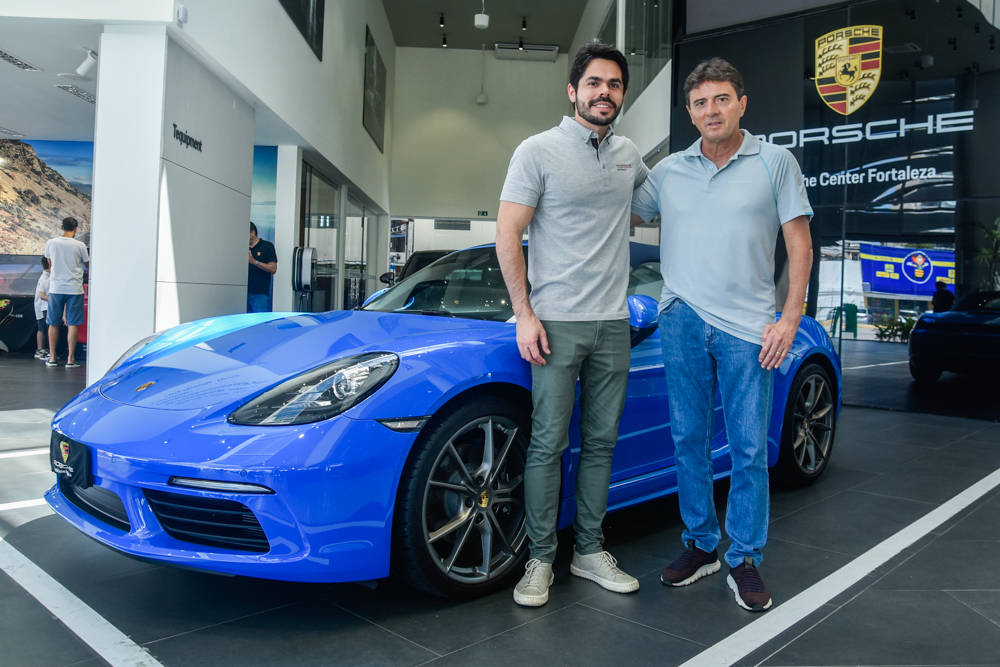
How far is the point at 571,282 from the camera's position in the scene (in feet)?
7.29

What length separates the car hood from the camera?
205cm

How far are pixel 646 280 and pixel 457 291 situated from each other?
766 millimetres

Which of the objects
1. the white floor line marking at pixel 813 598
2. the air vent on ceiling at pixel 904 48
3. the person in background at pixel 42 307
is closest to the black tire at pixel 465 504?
the white floor line marking at pixel 813 598

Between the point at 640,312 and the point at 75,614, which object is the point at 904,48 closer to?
the point at 640,312

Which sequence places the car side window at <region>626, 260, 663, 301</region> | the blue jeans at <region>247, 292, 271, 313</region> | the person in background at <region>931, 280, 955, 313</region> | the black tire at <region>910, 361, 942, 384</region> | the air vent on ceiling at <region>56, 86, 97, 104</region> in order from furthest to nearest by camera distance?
the air vent on ceiling at <region>56, 86, 97, 104</region>
the blue jeans at <region>247, 292, 271, 313</region>
the black tire at <region>910, 361, 942, 384</region>
the person in background at <region>931, 280, 955, 313</region>
the car side window at <region>626, 260, 663, 301</region>

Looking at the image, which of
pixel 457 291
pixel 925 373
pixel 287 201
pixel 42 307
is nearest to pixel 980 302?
pixel 925 373

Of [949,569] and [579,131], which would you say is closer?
[579,131]

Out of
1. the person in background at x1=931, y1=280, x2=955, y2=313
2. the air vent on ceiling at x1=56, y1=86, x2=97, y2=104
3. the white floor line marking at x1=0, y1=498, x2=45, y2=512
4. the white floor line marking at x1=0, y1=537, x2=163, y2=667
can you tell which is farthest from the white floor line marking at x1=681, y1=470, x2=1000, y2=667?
the air vent on ceiling at x1=56, y1=86, x2=97, y2=104

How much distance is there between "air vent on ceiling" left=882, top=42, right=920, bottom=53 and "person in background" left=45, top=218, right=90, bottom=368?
8.95 meters

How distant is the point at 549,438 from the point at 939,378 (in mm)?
6232

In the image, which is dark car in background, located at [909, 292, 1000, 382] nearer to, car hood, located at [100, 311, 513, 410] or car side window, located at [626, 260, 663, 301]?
car side window, located at [626, 260, 663, 301]

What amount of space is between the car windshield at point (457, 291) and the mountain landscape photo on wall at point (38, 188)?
978cm

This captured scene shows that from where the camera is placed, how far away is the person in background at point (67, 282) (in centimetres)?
831

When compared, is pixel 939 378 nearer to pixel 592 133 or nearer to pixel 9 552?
pixel 592 133
